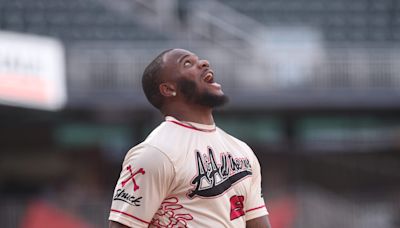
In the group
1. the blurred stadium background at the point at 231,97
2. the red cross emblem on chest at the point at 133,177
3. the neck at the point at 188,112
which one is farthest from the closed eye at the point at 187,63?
the blurred stadium background at the point at 231,97

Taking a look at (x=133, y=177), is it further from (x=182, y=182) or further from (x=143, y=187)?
(x=182, y=182)

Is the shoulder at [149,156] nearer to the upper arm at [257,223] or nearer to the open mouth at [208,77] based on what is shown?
the open mouth at [208,77]

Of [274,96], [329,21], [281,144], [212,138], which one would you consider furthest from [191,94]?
[329,21]

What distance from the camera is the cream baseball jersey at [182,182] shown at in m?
3.50

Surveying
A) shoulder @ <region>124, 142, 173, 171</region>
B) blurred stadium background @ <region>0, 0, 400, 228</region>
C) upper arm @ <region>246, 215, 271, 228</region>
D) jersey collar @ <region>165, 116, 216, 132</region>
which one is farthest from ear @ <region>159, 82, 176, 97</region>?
blurred stadium background @ <region>0, 0, 400, 228</region>

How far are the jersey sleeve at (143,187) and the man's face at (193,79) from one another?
274 mm

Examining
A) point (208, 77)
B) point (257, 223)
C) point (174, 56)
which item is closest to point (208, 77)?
point (208, 77)

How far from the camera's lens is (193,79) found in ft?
12.0

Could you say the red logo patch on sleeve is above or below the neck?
below

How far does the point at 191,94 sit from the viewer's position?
12.0 feet

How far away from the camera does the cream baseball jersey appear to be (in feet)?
11.5

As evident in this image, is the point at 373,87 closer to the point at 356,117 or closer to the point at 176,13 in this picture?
the point at 356,117

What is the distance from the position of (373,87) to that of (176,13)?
4.26 metres

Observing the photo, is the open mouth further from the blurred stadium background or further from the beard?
the blurred stadium background
